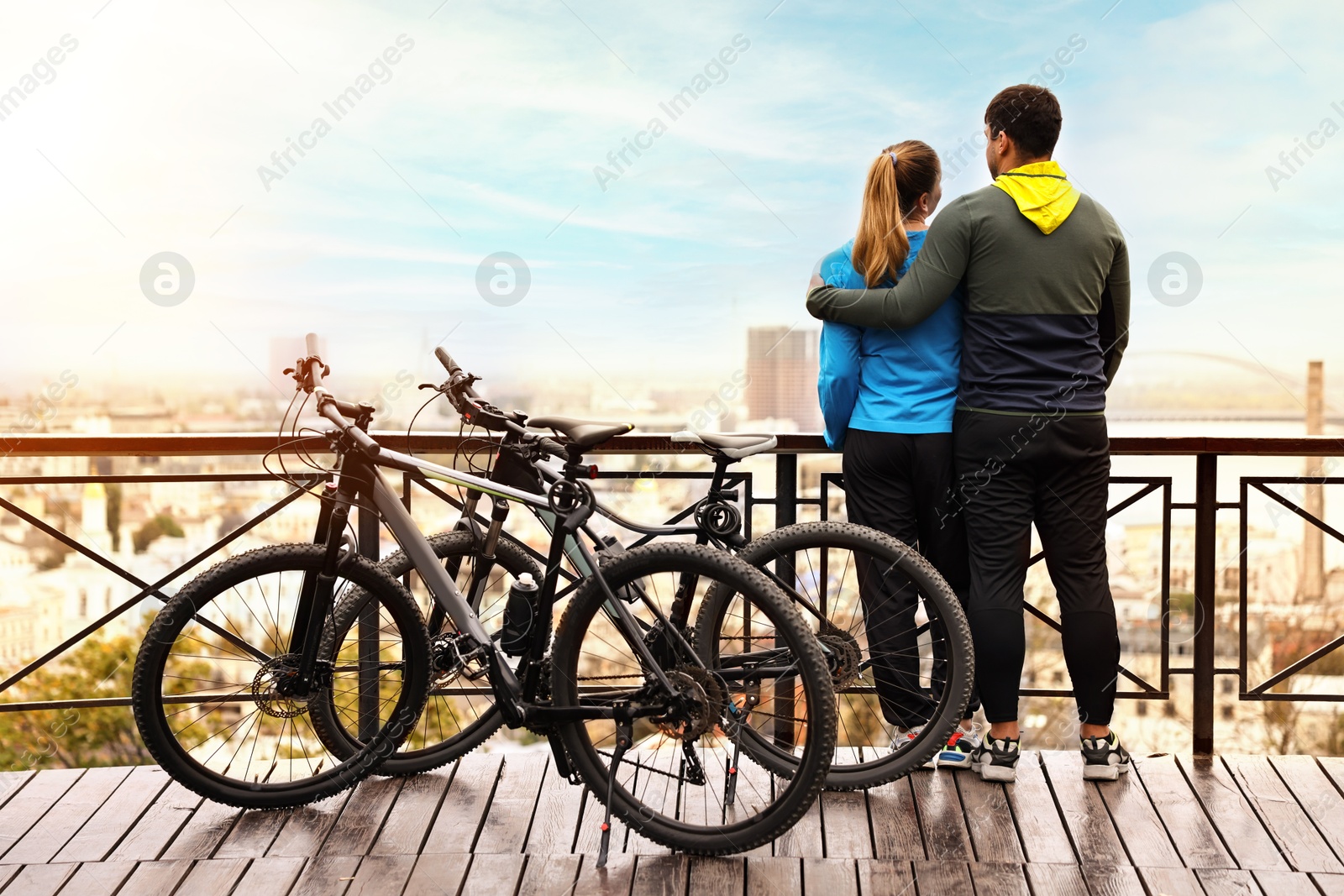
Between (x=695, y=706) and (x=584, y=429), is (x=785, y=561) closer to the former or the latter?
(x=695, y=706)

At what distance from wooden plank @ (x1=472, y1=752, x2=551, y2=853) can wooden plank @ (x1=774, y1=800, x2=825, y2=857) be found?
53 centimetres

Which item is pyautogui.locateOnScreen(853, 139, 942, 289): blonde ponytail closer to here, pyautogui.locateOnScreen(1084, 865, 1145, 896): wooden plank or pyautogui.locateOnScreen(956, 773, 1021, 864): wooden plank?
pyautogui.locateOnScreen(956, 773, 1021, 864): wooden plank

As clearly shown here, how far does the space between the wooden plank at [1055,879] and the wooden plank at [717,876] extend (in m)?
0.54

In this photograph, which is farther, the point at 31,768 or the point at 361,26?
the point at 361,26

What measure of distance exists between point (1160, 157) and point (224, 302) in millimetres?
39556

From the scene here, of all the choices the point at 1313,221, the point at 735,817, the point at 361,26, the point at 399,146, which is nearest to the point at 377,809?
the point at 735,817

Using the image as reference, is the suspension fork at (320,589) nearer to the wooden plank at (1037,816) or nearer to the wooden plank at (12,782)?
the wooden plank at (12,782)

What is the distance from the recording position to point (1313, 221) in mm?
53781

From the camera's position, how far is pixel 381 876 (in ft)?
6.43

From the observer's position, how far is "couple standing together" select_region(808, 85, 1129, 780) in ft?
7.42

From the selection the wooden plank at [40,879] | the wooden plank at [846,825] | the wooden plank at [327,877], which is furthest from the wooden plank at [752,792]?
the wooden plank at [40,879]

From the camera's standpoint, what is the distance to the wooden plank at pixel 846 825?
206 cm

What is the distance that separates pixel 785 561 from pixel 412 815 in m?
0.98

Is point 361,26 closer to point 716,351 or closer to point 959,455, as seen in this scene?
point 716,351
